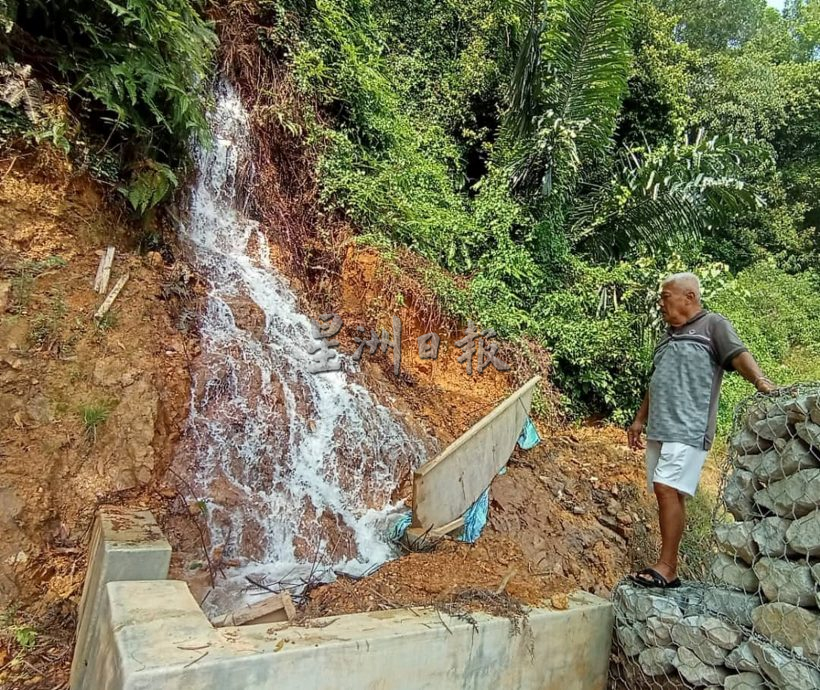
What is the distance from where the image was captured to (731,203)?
317 inches

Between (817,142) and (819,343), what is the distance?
265 inches

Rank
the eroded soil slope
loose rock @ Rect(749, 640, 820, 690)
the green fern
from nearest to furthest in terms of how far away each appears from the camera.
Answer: loose rock @ Rect(749, 640, 820, 690) → the eroded soil slope → the green fern

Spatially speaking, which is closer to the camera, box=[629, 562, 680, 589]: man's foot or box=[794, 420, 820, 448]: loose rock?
box=[794, 420, 820, 448]: loose rock

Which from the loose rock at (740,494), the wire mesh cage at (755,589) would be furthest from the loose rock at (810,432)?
the loose rock at (740,494)

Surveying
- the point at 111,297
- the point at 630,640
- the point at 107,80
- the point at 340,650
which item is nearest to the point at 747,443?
the point at 630,640

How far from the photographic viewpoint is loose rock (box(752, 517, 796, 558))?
234 cm

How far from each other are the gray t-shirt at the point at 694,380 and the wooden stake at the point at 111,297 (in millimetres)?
4288

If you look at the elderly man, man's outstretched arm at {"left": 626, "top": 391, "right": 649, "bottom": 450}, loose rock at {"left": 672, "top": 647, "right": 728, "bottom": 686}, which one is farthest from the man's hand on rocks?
loose rock at {"left": 672, "top": 647, "right": 728, "bottom": 686}

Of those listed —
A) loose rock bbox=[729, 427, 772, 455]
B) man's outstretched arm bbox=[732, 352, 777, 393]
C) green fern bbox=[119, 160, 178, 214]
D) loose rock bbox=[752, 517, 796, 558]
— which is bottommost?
loose rock bbox=[752, 517, 796, 558]

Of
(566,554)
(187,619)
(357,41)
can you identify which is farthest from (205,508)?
(357,41)

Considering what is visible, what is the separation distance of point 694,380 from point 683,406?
0.16 metres

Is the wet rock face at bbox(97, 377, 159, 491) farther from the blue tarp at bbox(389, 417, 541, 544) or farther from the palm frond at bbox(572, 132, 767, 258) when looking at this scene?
the palm frond at bbox(572, 132, 767, 258)

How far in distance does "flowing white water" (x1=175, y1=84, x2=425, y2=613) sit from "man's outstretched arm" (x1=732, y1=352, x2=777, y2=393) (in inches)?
119

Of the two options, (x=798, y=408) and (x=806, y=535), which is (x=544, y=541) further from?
(x=798, y=408)
